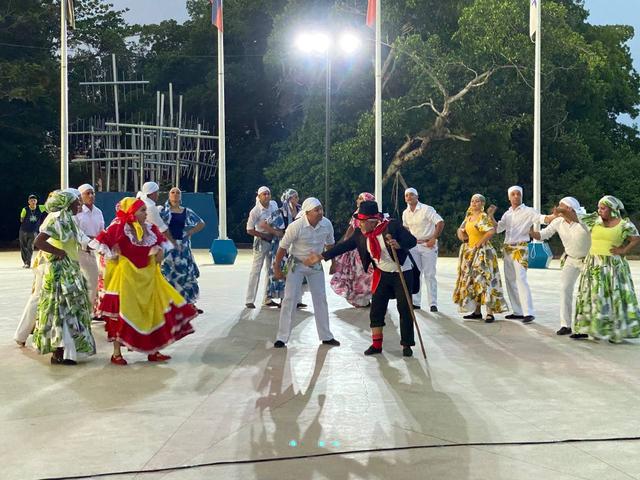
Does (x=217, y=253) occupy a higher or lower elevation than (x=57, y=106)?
lower

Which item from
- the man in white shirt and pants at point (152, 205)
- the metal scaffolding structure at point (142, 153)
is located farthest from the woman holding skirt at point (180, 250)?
the metal scaffolding structure at point (142, 153)

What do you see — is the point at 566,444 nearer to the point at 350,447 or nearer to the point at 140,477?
the point at 350,447

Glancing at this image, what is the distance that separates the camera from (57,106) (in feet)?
137

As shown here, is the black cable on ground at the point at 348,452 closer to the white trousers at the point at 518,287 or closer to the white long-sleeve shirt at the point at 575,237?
the white long-sleeve shirt at the point at 575,237

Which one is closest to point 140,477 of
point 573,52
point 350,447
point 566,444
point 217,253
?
point 350,447

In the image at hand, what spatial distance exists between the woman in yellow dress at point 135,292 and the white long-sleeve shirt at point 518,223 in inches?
207

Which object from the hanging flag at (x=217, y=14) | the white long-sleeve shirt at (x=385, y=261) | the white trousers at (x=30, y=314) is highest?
the hanging flag at (x=217, y=14)

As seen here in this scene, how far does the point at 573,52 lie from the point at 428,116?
554 cm

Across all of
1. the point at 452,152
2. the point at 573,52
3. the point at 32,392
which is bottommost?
the point at 32,392

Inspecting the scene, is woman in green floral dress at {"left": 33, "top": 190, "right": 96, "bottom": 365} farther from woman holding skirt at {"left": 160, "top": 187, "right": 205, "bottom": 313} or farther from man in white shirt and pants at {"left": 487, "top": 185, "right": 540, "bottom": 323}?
man in white shirt and pants at {"left": 487, "top": 185, "right": 540, "bottom": 323}

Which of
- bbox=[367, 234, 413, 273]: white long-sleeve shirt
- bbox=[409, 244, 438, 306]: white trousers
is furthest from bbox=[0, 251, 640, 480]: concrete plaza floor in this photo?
bbox=[409, 244, 438, 306]: white trousers

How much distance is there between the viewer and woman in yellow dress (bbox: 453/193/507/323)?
13203 millimetres

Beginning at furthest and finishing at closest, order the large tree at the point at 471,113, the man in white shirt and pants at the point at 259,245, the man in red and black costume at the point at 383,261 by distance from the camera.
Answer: the large tree at the point at 471,113
the man in white shirt and pants at the point at 259,245
the man in red and black costume at the point at 383,261

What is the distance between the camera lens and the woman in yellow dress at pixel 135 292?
944cm
